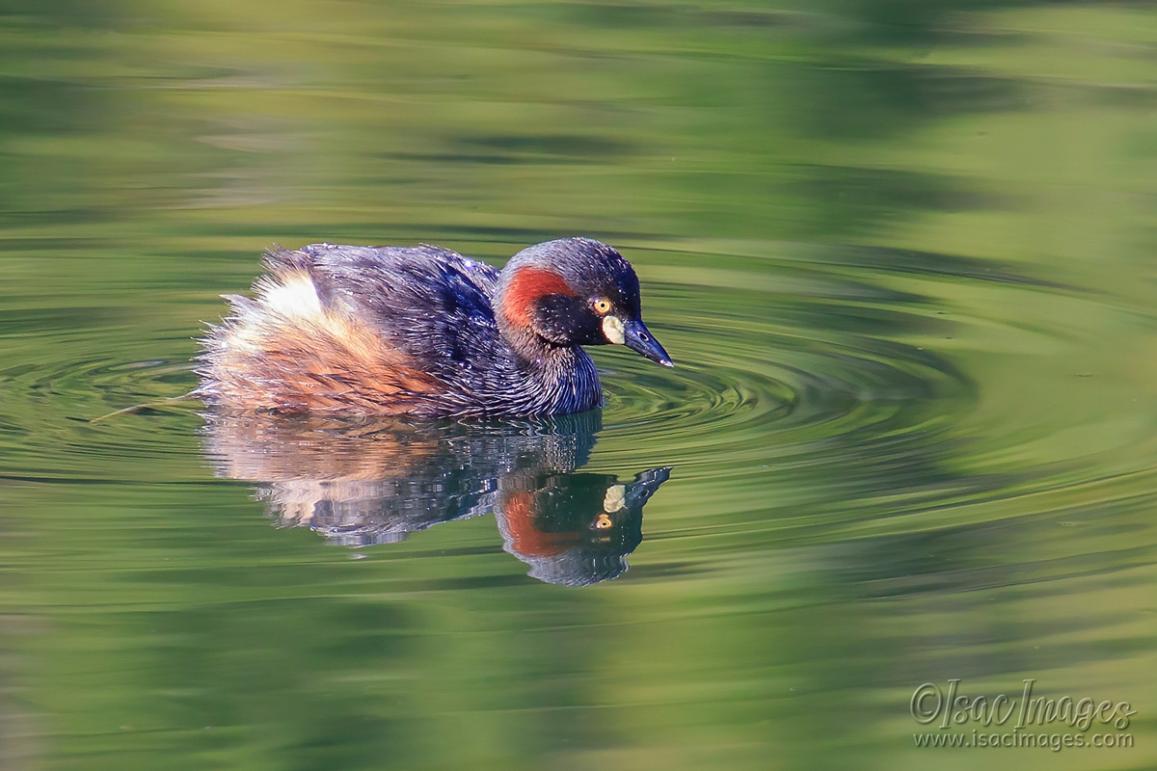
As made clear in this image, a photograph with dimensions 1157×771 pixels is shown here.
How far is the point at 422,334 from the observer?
8.39 meters

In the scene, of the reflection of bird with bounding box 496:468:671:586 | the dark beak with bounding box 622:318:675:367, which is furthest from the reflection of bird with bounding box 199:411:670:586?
the dark beak with bounding box 622:318:675:367

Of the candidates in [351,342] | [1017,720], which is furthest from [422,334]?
[1017,720]

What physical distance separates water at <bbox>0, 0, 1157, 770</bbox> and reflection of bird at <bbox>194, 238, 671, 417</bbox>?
0.23m

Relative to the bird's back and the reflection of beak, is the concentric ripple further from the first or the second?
the bird's back

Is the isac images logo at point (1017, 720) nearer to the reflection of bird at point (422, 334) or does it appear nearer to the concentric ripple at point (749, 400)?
the concentric ripple at point (749, 400)

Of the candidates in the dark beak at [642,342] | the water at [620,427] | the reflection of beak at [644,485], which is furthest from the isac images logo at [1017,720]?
the dark beak at [642,342]

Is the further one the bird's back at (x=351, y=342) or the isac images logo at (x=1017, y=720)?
the bird's back at (x=351, y=342)

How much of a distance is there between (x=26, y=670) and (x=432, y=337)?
2.86 meters

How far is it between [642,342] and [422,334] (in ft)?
2.98

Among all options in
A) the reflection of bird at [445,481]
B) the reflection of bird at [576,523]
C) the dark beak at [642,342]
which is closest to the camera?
the reflection of bird at [576,523]

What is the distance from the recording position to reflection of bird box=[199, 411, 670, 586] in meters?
7.05

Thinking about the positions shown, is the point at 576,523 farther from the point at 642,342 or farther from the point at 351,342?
the point at 351,342

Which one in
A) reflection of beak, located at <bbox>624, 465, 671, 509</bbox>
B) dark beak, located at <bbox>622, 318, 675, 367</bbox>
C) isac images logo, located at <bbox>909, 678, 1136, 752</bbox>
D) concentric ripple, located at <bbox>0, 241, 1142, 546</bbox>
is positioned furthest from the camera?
dark beak, located at <bbox>622, 318, 675, 367</bbox>

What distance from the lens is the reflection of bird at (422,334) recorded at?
329 inches
